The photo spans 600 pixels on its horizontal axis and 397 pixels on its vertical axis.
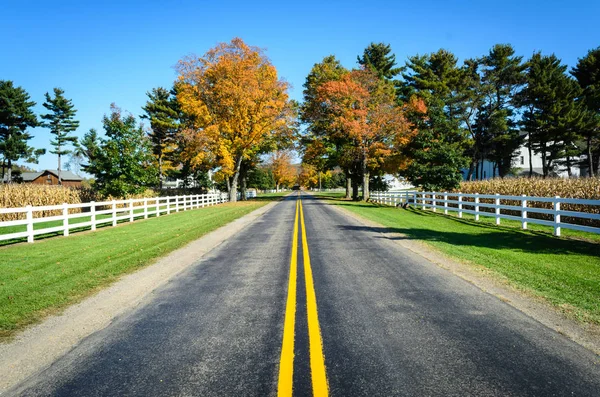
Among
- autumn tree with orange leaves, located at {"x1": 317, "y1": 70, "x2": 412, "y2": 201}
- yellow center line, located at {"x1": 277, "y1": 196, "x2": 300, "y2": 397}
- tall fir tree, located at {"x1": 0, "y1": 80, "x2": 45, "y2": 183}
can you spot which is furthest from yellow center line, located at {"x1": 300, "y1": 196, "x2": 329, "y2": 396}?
tall fir tree, located at {"x1": 0, "y1": 80, "x2": 45, "y2": 183}

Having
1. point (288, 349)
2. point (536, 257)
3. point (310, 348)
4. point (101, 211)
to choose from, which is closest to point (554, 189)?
point (536, 257)

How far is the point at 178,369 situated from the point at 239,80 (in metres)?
33.7

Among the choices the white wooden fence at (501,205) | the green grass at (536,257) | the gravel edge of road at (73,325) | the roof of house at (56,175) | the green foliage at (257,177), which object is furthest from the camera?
the roof of house at (56,175)

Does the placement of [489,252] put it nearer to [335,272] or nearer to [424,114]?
[335,272]

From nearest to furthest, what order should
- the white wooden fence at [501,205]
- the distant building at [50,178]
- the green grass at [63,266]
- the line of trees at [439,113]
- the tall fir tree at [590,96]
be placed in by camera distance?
the green grass at [63,266], the white wooden fence at [501,205], the line of trees at [439,113], the tall fir tree at [590,96], the distant building at [50,178]

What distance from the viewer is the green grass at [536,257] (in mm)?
5332

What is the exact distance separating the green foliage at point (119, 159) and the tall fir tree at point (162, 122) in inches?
1018

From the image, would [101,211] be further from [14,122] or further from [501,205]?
[14,122]

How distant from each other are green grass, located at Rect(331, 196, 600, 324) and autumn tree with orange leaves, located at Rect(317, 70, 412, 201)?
2192 centimetres

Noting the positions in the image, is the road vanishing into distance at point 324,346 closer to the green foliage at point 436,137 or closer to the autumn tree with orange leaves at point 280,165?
the green foliage at point 436,137

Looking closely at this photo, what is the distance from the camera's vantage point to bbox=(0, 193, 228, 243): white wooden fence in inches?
478

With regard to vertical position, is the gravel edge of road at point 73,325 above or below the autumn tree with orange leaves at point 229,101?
below

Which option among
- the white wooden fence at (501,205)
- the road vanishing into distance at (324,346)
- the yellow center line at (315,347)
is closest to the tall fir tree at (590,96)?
the white wooden fence at (501,205)

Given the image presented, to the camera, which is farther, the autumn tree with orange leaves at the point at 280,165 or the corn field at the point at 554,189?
the autumn tree with orange leaves at the point at 280,165
